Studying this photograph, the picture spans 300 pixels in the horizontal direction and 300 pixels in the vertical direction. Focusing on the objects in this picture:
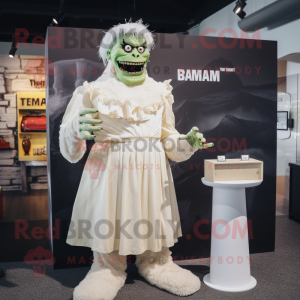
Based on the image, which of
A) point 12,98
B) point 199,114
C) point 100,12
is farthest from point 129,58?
point 12,98

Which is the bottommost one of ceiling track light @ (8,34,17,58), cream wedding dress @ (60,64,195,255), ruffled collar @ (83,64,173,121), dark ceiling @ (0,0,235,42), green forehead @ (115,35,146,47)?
cream wedding dress @ (60,64,195,255)

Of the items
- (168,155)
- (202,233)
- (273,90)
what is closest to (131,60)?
(168,155)

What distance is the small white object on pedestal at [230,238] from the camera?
7.77 feet

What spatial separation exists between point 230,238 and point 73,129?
1.25m

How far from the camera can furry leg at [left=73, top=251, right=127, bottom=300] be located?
2.14m

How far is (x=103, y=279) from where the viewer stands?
7.50 feet

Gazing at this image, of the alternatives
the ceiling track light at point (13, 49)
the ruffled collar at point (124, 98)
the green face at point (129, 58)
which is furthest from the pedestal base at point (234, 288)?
the ceiling track light at point (13, 49)

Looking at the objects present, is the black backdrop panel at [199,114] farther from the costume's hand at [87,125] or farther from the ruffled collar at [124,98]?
the costume's hand at [87,125]

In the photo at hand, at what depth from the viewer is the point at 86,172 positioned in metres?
2.38

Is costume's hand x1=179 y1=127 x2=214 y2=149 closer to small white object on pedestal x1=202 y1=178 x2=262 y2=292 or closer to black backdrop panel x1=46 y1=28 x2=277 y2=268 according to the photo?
small white object on pedestal x1=202 y1=178 x2=262 y2=292

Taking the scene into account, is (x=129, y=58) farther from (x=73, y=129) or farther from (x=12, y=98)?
(x=12, y=98)

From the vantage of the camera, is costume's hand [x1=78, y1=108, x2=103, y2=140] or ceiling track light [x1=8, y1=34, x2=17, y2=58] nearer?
costume's hand [x1=78, y1=108, x2=103, y2=140]

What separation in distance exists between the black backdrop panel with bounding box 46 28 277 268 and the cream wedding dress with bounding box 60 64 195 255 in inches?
14.8

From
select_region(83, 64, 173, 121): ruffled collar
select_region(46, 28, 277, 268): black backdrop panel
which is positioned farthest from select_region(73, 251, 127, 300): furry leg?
select_region(83, 64, 173, 121): ruffled collar
